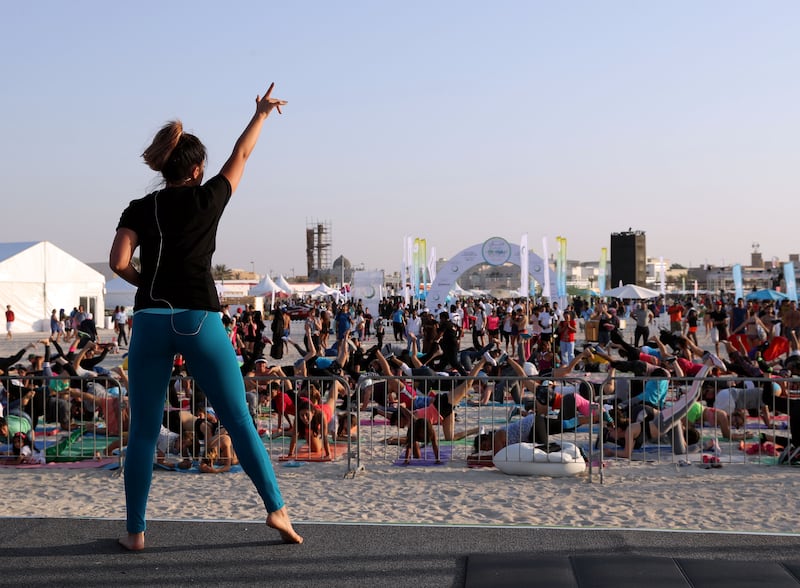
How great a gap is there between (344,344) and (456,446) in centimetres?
326

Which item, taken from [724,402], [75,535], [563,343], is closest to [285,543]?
[75,535]

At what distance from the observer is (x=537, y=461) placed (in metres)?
6.73

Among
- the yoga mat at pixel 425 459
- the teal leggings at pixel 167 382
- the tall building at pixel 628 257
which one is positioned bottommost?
the yoga mat at pixel 425 459

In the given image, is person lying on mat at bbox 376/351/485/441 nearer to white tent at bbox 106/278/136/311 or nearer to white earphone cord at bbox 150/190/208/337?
white earphone cord at bbox 150/190/208/337

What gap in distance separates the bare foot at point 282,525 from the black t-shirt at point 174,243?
999 millimetres

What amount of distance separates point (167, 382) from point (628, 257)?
83603 millimetres

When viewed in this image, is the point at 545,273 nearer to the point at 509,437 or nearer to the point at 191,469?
the point at 509,437

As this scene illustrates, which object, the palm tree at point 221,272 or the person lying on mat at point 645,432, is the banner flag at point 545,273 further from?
the palm tree at point 221,272

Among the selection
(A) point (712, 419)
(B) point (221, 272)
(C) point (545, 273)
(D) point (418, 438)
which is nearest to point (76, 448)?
(D) point (418, 438)

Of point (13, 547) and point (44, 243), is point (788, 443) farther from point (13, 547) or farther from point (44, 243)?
point (44, 243)

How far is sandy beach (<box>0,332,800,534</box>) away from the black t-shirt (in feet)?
5.15

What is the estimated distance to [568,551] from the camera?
12.4 ft

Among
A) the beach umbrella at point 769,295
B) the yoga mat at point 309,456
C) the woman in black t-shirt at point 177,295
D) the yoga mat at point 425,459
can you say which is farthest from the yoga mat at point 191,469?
the beach umbrella at point 769,295

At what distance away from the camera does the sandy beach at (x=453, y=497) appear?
5051 mm
